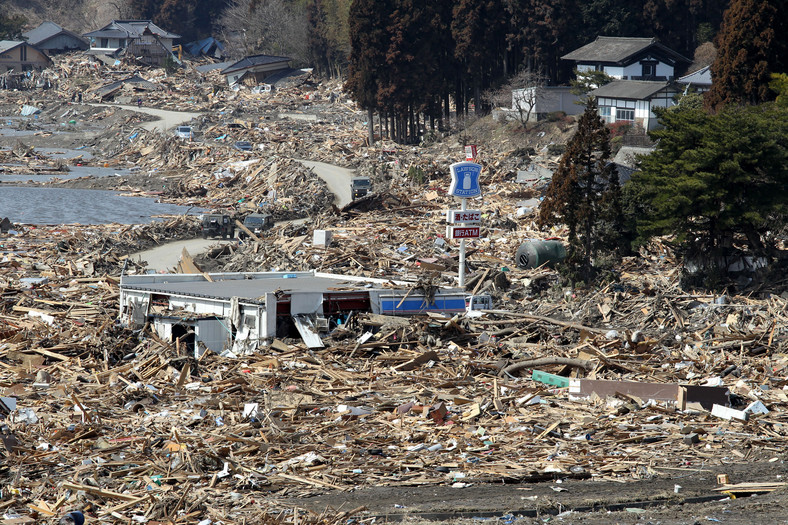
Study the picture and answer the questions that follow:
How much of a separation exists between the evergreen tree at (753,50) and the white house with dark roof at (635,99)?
13.1 meters

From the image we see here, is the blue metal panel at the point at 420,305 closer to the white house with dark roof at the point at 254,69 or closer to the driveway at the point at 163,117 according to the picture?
the driveway at the point at 163,117

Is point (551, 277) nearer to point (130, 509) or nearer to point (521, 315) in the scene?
point (521, 315)

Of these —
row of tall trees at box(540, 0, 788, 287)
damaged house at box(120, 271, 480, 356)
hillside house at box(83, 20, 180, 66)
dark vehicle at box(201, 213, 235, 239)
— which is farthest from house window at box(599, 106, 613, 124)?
hillside house at box(83, 20, 180, 66)

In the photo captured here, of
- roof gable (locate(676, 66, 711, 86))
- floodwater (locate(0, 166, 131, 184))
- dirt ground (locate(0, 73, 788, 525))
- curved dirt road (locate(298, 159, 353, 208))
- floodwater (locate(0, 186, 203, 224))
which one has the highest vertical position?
roof gable (locate(676, 66, 711, 86))

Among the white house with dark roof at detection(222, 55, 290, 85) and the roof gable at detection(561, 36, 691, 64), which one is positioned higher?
the roof gable at detection(561, 36, 691, 64)

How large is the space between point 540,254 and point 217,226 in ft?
52.0

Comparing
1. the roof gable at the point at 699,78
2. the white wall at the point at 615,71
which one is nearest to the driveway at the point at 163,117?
the white wall at the point at 615,71

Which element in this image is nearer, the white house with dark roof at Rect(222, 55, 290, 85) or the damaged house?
the damaged house

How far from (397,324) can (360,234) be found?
18.1 meters

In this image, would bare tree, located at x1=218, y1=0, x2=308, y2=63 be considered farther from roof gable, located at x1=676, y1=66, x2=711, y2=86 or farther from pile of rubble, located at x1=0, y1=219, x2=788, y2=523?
pile of rubble, located at x1=0, y1=219, x2=788, y2=523

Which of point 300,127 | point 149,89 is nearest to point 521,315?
point 300,127

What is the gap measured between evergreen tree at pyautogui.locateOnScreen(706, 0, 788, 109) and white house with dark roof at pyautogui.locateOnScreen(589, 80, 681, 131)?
13.1m

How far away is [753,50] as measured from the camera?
42438mm

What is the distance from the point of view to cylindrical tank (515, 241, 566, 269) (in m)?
32.6
